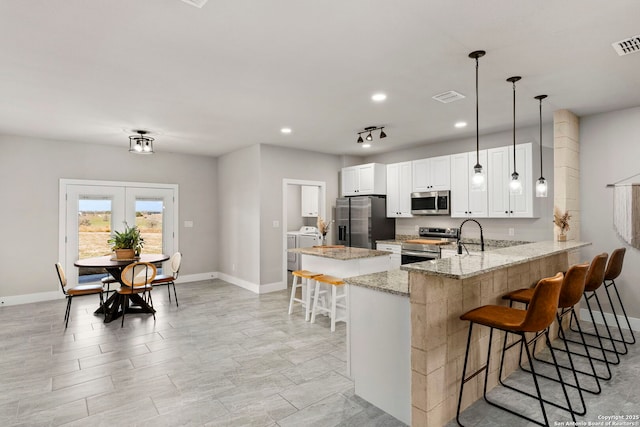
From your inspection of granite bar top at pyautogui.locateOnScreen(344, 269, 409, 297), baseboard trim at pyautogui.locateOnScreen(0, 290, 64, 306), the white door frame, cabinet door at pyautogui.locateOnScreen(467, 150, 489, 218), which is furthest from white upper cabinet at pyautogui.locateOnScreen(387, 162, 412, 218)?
baseboard trim at pyautogui.locateOnScreen(0, 290, 64, 306)

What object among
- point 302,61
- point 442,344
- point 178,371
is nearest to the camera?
point 442,344

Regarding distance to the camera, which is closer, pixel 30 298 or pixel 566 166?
pixel 566 166

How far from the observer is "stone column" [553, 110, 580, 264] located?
13.8 ft

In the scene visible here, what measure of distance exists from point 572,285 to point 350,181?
4.72 m

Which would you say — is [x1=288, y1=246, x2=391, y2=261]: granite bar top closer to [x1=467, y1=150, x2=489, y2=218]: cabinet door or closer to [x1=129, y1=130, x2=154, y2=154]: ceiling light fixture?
[x1=467, y1=150, x2=489, y2=218]: cabinet door

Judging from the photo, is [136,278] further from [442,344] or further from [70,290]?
[442,344]

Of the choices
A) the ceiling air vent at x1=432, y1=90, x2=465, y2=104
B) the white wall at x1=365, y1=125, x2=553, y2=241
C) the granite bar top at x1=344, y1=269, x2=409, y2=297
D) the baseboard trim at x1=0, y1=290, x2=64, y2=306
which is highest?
the ceiling air vent at x1=432, y1=90, x2=465, y2=104

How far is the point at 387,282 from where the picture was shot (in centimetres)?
257

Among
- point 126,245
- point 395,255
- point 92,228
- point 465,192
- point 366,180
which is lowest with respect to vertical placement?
point 395,255

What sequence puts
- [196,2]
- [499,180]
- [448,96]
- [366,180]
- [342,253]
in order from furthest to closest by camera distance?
[366,180] → [499,180] → [342,253] → [448,96] → [196,2]

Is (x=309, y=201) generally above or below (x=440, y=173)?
below

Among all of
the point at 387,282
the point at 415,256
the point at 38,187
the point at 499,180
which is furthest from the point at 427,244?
the point at 38,187

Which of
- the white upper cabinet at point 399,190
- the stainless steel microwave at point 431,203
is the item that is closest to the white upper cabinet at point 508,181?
the stainless steel microwave at point 431,203

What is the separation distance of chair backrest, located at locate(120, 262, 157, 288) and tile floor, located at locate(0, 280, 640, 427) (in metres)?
0.53
